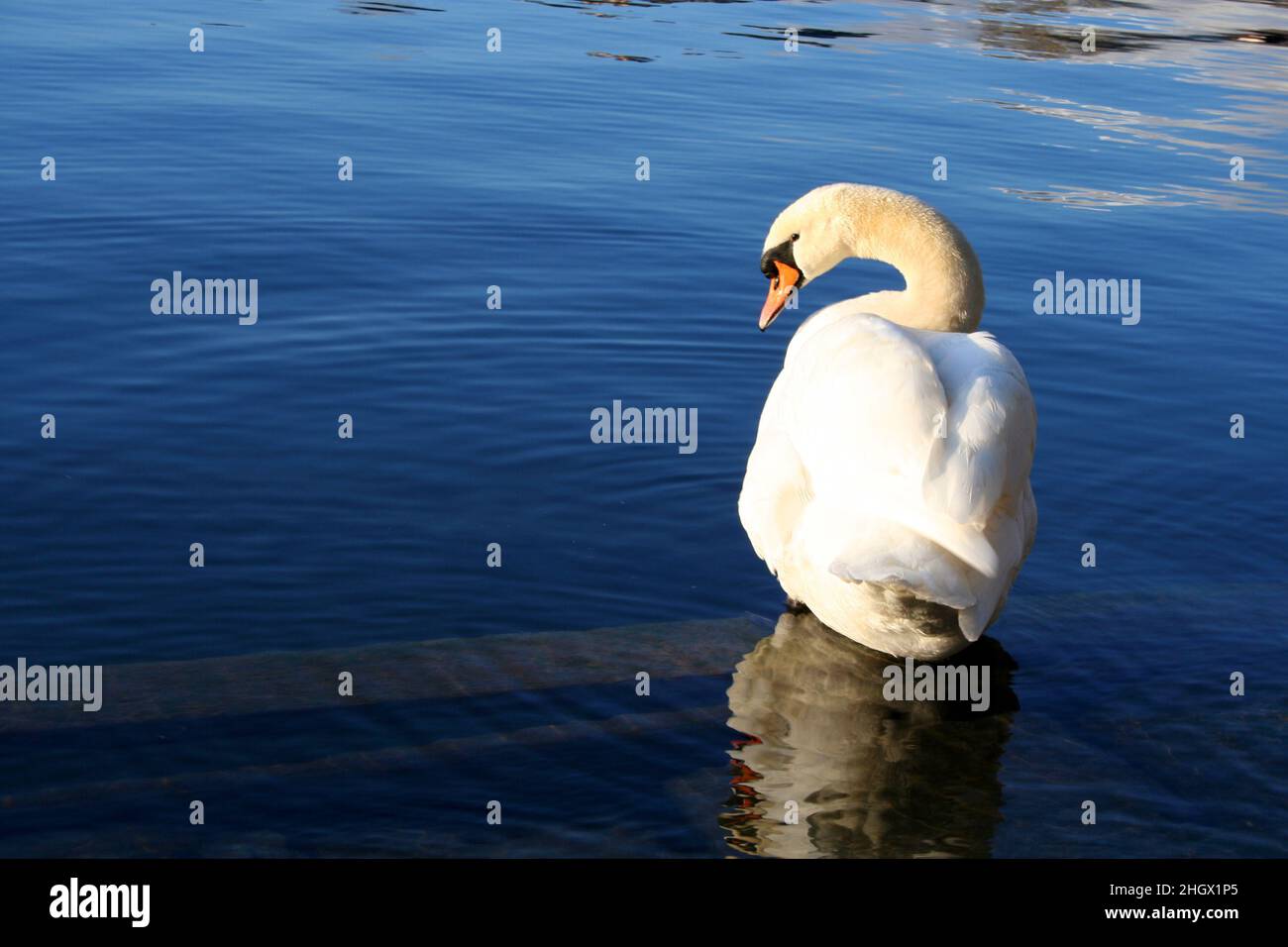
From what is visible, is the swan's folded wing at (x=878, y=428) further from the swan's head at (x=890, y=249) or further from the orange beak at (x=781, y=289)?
the orange beak at (x=781, y=289)

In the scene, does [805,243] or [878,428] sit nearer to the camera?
[878,428]

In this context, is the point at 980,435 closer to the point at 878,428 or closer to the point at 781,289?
the point at 878,428

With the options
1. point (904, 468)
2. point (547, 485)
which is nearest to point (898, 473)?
point (904, 468)

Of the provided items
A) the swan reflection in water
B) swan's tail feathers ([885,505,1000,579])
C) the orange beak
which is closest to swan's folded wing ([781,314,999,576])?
swan's tail feathers ([885,505,1000,579])

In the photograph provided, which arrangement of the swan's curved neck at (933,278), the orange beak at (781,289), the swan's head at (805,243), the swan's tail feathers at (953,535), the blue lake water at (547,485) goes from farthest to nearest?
the orange beak at (781,289) → the swan's head at (805,243) → the swan's curved neck at (933,278) → the blue lake water at (547,485) → the swan's tail feathers at (953,535)

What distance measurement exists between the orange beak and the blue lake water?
998mm

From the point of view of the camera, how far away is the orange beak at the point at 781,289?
314 inches

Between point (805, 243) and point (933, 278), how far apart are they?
0.77m

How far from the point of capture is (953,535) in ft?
17.9

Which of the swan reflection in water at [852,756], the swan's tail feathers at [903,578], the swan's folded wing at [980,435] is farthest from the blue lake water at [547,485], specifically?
the swan's folded wing at [980,435]

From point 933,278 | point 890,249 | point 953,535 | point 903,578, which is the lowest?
point 903,578

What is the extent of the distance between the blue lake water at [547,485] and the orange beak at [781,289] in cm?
100

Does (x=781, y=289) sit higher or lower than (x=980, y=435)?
higher

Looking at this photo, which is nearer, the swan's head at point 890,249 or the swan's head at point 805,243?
the swan's head at point 890,249
